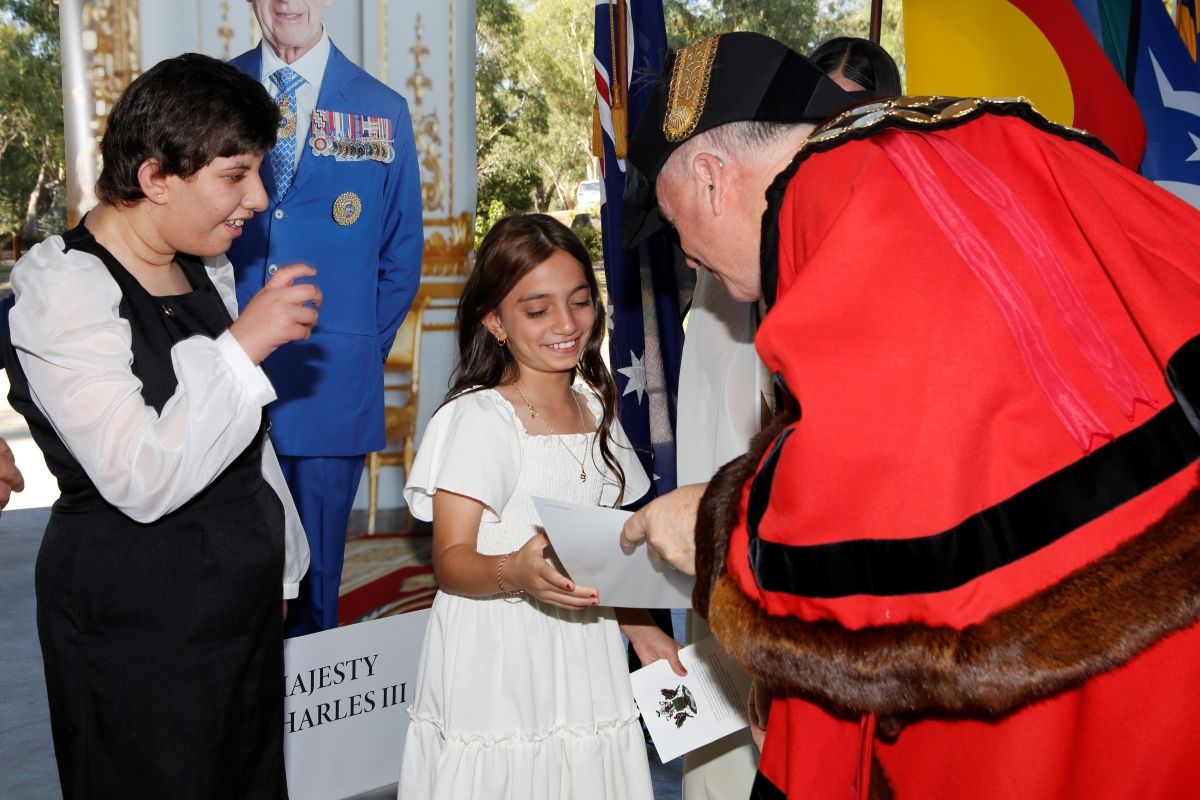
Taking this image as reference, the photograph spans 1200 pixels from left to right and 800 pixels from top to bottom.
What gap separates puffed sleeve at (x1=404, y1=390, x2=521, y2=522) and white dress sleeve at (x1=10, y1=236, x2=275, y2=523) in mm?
457

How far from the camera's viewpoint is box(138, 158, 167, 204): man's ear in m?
2.12

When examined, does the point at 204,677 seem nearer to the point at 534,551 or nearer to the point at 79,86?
the point at 534,551

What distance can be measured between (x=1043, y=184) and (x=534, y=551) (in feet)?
3.73

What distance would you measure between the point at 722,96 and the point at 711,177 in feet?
0.43

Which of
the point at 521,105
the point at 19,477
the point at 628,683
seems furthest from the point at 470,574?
the point at 521,105

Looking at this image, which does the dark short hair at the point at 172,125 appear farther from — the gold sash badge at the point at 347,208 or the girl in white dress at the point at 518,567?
the gold sash badge at the point at 347,208

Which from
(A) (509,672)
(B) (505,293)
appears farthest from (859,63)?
(A) (509,672)

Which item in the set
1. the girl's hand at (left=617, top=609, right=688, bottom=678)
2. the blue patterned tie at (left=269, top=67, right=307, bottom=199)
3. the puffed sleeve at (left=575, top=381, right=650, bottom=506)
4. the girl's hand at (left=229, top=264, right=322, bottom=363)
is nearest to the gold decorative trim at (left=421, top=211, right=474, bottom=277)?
the blue patterned tie at (left=269, top=67, right=307, bottom=199)

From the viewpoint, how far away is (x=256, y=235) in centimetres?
311

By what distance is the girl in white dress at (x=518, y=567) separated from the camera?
7.80 feet

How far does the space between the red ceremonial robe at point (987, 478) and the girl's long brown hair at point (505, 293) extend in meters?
1.16

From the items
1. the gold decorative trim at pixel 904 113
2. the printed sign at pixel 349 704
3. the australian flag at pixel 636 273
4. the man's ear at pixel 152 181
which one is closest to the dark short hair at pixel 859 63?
Result: the australian flag at pixel 636 273

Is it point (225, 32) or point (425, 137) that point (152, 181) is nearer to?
point (225, 32)

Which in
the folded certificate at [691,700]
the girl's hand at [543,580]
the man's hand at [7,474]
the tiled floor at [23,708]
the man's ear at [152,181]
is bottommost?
the tiled floor at [23,708]
